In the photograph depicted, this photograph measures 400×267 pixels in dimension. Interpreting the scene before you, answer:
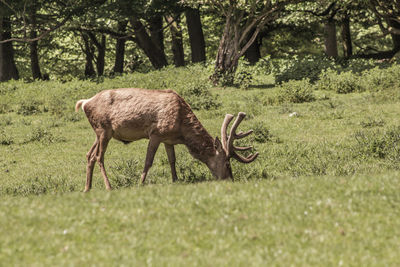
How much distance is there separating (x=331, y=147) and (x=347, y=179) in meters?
5.06

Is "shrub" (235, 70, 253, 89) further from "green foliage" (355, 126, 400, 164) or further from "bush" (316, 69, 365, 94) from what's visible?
"green foliage" (355, 126, 400, 164)

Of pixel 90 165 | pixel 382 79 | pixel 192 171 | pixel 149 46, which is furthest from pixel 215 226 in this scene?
pixel 149 46

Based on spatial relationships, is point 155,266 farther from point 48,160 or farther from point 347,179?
point 48,160

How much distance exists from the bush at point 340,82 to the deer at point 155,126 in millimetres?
12312

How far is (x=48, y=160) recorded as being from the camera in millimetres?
13203

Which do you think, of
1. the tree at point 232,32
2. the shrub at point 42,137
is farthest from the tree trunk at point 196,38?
the shrub at point 42,137

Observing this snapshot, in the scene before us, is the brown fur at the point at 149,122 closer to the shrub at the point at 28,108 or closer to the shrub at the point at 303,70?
the shrub at the point at 28,108

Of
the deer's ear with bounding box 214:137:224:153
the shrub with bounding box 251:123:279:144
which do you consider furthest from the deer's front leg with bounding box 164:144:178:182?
the shrub with bounding box 251:123:279:144

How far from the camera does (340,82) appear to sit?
20734 mm

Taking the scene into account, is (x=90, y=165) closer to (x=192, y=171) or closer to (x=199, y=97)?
(x=192, y=171)

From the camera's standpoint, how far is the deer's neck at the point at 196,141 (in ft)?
30.9

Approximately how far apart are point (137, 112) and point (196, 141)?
1261 millimetres

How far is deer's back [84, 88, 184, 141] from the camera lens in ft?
30.2

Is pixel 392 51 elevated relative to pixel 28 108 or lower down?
elevated
